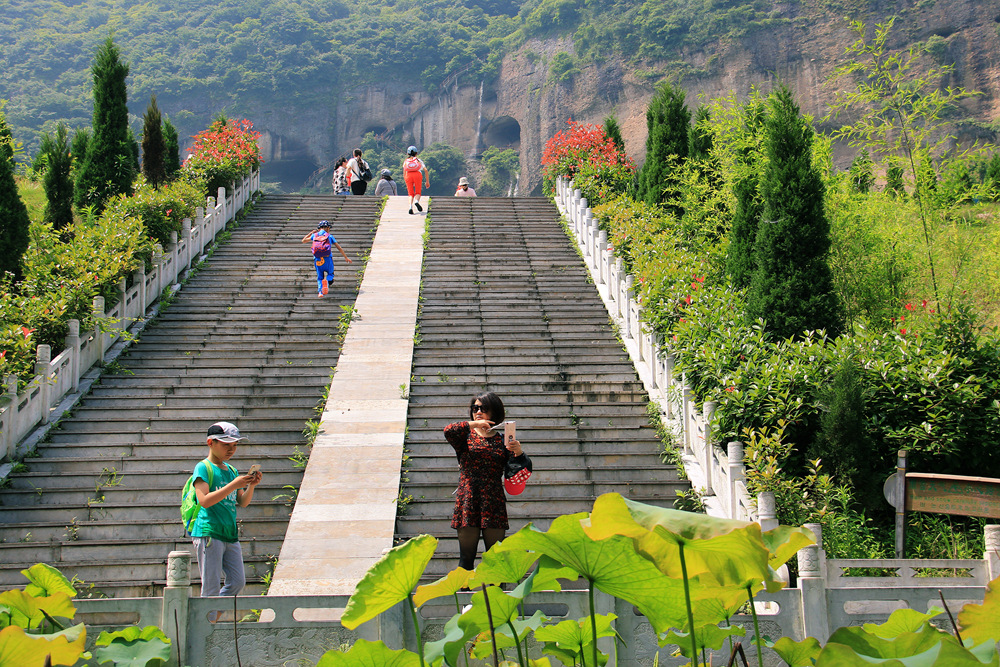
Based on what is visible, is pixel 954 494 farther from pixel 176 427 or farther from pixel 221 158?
pixel 221 158

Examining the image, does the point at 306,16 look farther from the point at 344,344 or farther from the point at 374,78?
the point at 344,344

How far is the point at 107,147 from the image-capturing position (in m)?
17.2

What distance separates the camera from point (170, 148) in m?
21.4

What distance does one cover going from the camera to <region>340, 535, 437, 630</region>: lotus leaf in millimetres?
1775

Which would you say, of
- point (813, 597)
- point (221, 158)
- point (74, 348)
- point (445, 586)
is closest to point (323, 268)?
point (74, 348)

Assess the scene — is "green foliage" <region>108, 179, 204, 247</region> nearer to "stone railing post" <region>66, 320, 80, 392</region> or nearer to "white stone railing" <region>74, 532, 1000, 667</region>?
"stone railing post" <region>66, 320, 80, 392</region>

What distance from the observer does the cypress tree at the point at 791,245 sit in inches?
370

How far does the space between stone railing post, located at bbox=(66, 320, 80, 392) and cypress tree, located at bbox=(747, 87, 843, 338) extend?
7.64 m

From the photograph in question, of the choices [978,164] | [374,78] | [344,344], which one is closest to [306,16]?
[374,78]

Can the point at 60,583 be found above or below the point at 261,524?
above

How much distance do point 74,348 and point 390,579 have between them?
8.93 meters

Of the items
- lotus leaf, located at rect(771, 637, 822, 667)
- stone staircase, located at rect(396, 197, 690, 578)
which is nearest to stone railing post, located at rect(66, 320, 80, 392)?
stone staircase, located at rect(396, 197, 690, 578)

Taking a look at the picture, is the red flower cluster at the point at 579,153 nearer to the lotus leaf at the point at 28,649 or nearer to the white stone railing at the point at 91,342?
the white stone railing at the point at 91,342

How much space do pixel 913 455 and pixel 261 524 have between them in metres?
5.73
